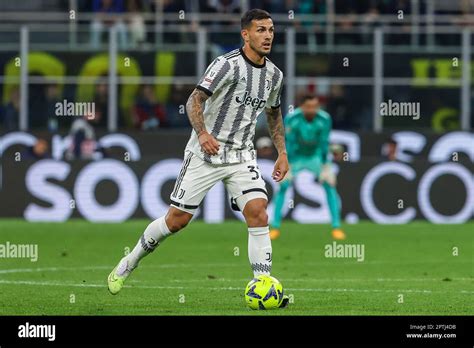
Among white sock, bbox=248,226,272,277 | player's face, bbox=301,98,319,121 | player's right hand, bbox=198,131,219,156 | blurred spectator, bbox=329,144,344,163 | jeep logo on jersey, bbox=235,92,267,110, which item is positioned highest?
player's face, bbox=301,98,319,121

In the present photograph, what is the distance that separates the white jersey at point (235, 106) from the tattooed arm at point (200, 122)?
0.20 metres

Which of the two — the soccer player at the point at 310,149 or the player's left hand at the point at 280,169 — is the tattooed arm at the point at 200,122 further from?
the soccer player at the point at 310,149

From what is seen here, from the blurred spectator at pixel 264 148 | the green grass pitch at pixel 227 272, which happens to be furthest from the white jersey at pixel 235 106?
the blurred spectator at pixel 264 148

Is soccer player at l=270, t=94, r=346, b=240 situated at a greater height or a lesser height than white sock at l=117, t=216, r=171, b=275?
greater

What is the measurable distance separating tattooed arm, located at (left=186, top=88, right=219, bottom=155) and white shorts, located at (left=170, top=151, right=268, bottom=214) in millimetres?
413

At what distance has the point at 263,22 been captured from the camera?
1189 cm

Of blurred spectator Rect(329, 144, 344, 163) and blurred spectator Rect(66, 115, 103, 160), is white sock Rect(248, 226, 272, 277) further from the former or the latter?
blurred spectator Rect(66, 115, 103, 160)

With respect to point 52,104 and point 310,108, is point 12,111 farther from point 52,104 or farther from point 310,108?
point 310,108

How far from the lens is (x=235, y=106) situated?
475 inches

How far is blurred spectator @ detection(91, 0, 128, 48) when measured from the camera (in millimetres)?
25375

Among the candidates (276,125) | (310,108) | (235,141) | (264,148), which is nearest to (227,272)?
(276,125)

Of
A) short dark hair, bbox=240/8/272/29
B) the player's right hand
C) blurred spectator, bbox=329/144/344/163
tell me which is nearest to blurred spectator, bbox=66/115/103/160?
blurred spectator, bbox=329/144/344/163

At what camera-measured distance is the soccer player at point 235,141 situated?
11.9m

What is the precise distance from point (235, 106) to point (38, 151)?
12.6m
